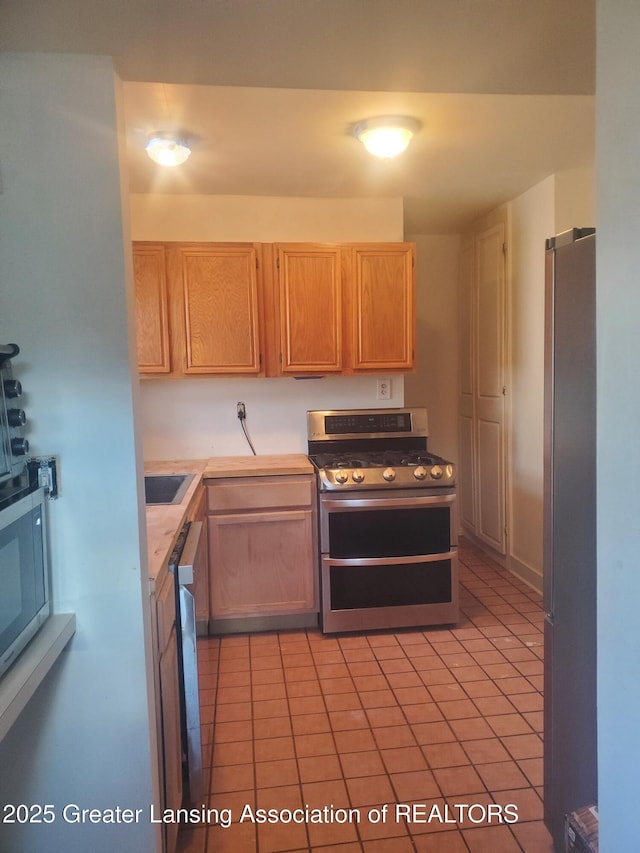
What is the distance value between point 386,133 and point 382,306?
101 cm

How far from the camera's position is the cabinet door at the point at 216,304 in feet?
9.90

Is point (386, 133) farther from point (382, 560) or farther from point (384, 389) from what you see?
point (382, 560)

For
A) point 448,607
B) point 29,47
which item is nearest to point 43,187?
point 29,47

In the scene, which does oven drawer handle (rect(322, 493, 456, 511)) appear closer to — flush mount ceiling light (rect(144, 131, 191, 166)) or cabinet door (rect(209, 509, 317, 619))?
cabinet door (rect(209, 509, 317, 619))

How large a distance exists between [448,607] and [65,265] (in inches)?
96.6

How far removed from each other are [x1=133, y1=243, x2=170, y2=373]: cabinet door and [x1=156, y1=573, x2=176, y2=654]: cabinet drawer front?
5.16 ft

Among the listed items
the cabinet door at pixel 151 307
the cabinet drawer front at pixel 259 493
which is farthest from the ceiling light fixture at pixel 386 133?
the cabinet drawer front at pixel 259 493

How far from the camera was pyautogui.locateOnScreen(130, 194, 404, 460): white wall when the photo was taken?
3262 millimetres

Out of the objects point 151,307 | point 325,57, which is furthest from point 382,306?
point 325,57

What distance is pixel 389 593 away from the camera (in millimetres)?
2939

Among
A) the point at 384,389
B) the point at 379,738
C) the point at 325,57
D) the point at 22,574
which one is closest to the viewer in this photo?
the point at 22,574

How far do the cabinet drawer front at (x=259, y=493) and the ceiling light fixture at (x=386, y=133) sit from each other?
61.5 inches

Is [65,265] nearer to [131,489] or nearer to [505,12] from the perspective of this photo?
[131,489]

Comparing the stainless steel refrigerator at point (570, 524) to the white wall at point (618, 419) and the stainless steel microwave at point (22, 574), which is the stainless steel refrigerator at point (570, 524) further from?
the stainless steel microwave at point (22, 574)
